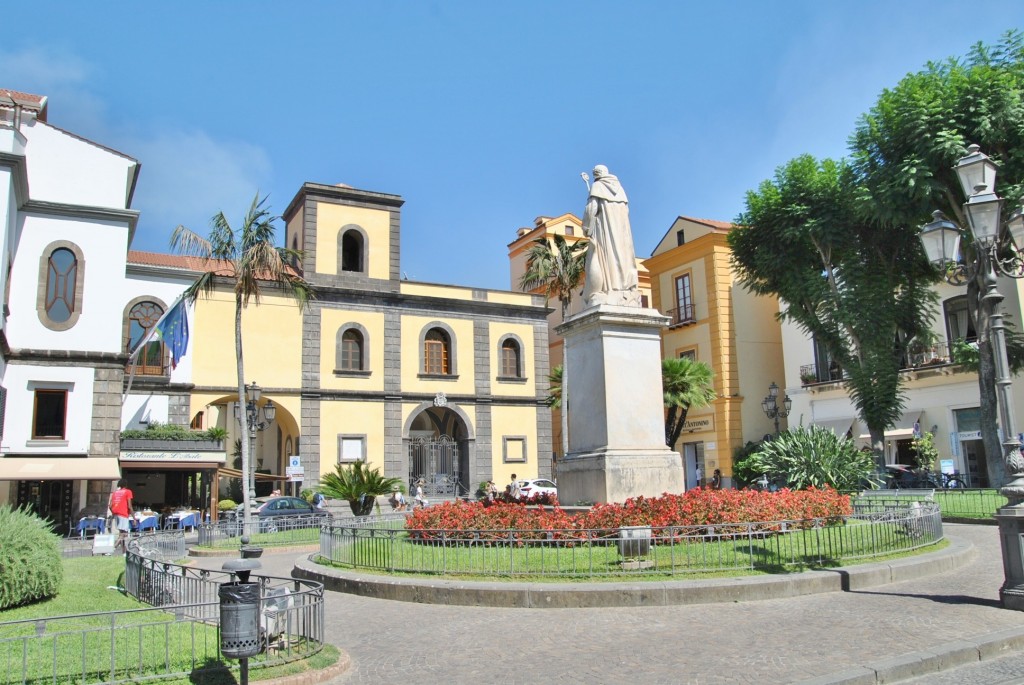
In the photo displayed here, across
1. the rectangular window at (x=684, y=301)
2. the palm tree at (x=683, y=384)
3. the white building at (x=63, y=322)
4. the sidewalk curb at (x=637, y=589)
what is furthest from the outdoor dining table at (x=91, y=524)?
the rectangular window at (x=684, y=301)

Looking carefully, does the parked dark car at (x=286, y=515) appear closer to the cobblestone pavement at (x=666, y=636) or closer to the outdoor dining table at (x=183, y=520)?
the outdoor dining table at (x=183, y=520)

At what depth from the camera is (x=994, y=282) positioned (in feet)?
32.8

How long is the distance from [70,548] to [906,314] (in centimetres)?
2841

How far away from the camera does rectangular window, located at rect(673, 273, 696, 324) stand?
1737 inches

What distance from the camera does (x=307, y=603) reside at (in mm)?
7312

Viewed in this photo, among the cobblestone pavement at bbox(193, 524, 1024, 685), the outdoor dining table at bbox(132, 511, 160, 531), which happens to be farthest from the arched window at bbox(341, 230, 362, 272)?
the cobblestone pavement at bbox(193, 524, 1024, 685)

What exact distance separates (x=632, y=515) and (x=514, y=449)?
95.2 feet

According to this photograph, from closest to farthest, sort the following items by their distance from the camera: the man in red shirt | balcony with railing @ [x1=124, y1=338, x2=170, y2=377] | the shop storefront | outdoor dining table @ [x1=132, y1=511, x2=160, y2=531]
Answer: the man in red shirt
outdoor dining table @ [x1=132, y1=511, x2=160, y2=531]
the shop storefront
balcony with railing @ [x1=124, y1=338, x2=170, y2=377]

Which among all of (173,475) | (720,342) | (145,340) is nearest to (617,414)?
(145,340)

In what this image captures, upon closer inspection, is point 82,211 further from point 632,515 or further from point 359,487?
point 632,515

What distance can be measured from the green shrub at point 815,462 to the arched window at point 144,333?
24.5 meters

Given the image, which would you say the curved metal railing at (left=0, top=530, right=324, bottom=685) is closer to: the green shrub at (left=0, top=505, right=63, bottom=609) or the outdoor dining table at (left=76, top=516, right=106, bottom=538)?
the green shrub at (left=0, top=505, right=63, bottom=609)

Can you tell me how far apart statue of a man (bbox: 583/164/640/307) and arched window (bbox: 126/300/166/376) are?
24287 mm

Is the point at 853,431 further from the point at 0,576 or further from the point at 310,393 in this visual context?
the point at 0,576
